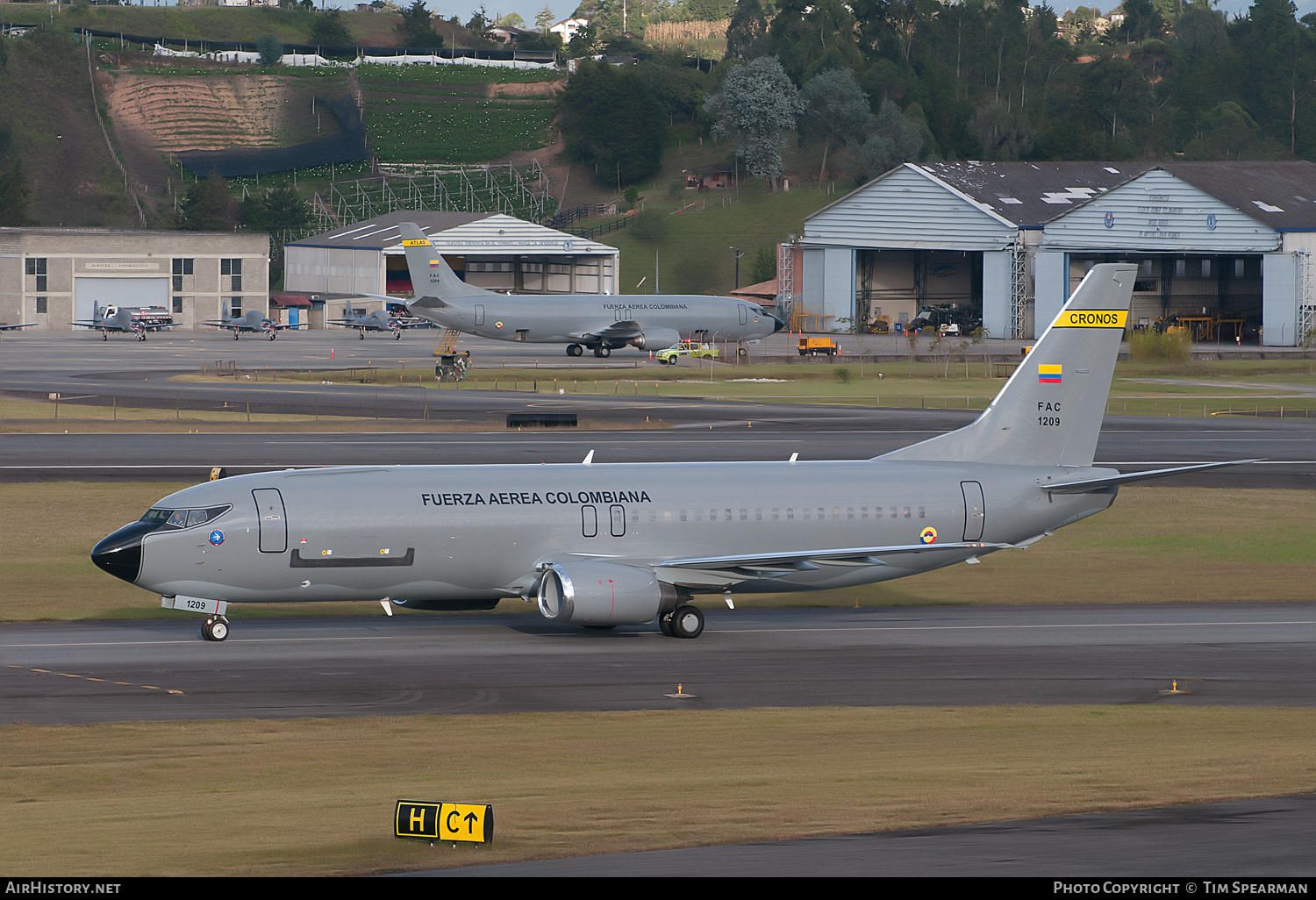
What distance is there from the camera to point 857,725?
2850 centimetres

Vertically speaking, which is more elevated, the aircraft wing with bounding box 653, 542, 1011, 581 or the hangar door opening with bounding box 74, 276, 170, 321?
the hangar door opening with bounding box 74, 276, 170, 321

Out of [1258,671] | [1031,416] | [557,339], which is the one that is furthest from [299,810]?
[557,339]

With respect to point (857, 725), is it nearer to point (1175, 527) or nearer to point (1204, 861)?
point (1204, 861)

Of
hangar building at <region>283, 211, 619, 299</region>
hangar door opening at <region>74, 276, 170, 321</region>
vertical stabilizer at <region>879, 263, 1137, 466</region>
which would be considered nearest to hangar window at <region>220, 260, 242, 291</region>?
hangar door opening at <region>74, 276, 170, 321</region>

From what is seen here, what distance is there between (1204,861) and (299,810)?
11.9 meters

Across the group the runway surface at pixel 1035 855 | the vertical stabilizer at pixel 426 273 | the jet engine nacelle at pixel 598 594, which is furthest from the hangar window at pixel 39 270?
the runway surface at pixel 1035 855

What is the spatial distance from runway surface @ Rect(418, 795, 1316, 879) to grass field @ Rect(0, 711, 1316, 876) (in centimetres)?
58

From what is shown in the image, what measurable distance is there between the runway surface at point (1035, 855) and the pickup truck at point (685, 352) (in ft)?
348

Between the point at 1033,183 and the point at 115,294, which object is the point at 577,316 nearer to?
the point at 1033,183

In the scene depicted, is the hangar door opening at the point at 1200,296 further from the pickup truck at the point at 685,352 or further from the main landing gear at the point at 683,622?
the main landing gear at the point at 683,622

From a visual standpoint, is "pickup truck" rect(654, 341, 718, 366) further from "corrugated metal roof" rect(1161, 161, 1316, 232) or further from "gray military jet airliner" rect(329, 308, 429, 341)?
"corrugated metal roof" rect(1161, 161, 1316, 232)

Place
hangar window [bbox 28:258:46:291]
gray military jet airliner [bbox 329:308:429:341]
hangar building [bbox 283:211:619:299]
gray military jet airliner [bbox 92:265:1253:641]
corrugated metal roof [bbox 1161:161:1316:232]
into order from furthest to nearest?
hangar building [bbox 283:211:619:299], hangar window [bbox 28:258:46:291], gray military jet airliner [bbox 329:308:429:341], corrugated metal roof [bbox 1161:161:1316:232], gray military jet airliner [bbox 92:265:1253:641]

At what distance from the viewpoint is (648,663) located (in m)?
34.7

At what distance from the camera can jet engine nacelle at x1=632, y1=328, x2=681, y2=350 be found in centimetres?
12794
